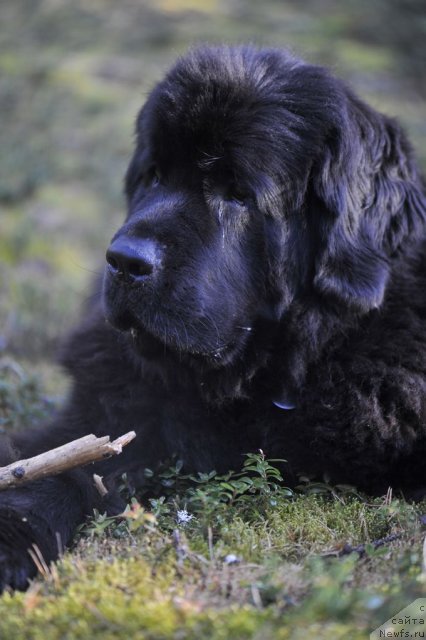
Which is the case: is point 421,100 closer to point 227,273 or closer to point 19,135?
point 19,135

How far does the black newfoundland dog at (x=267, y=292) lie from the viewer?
2.60 m

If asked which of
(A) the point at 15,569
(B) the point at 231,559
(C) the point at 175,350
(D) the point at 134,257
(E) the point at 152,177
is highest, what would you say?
(E) the point at 152,177

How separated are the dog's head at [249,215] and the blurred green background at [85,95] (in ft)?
6.23

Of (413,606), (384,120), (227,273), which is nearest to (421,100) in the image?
(384,120)

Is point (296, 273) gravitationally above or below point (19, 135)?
above

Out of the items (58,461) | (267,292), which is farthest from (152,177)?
(58,461)

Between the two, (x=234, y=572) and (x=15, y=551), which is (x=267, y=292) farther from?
(x=15, y=551)

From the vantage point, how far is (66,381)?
430cm

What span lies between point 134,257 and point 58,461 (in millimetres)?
744

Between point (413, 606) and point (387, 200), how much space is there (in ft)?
5.39

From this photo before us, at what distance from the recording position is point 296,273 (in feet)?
9.03

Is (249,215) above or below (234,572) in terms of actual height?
above

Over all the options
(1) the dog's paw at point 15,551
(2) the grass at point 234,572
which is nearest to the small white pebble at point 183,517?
(2) the grass at point 234,572

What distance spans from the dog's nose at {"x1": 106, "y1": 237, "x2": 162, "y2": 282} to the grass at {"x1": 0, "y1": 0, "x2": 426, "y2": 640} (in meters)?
0.73
